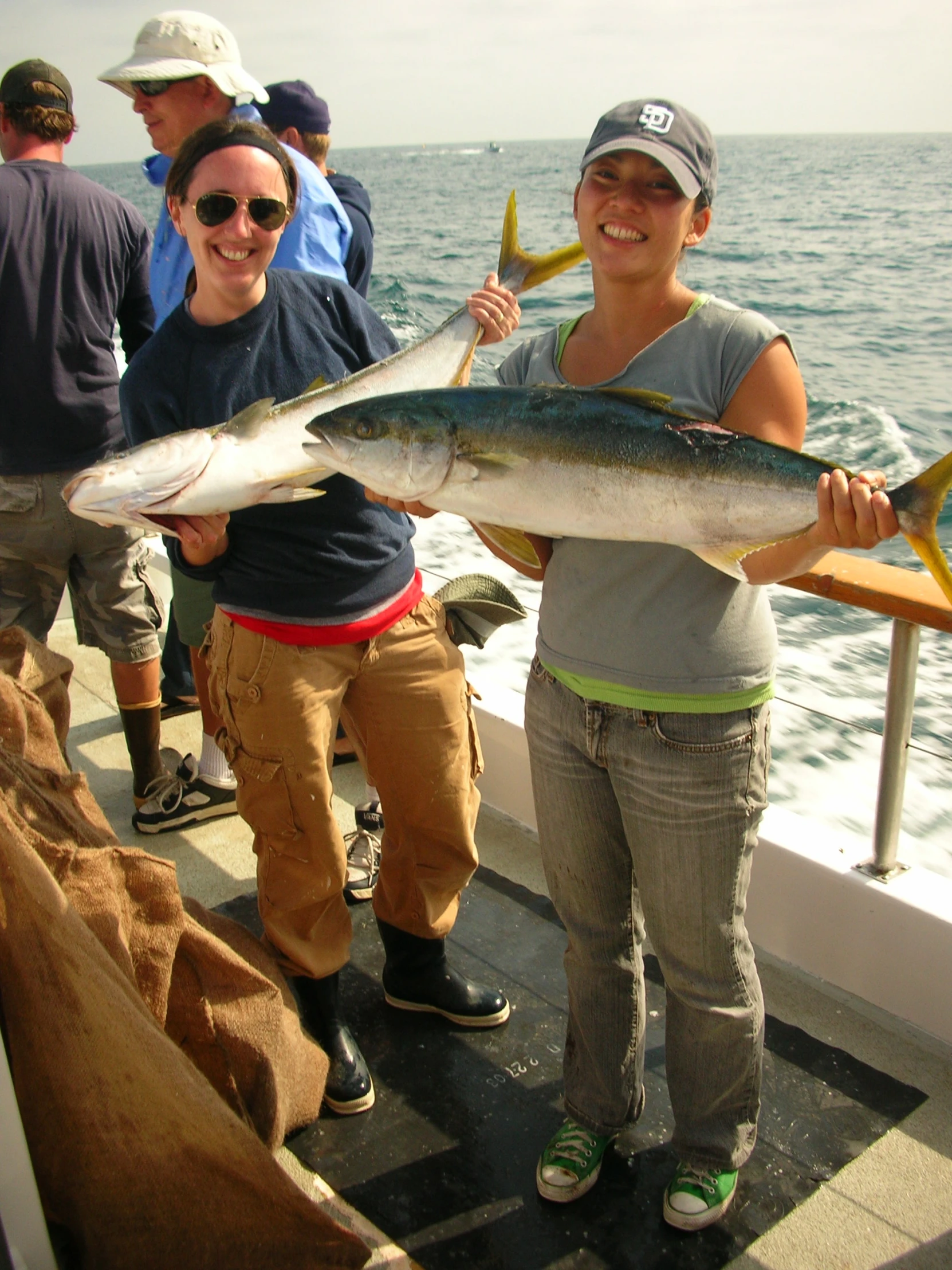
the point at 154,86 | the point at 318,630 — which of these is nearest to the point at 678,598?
the point at 318,630

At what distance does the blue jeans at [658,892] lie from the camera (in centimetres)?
176

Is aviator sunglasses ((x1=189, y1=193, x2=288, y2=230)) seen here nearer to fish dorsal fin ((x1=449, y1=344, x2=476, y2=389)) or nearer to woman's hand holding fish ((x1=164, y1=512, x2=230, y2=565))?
fish dorsal fin ((x1=449, y1=344, x2=476, y2=389))

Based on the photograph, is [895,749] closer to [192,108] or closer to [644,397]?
[644,397]

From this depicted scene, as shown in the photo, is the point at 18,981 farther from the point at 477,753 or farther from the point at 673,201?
the point at 673,201

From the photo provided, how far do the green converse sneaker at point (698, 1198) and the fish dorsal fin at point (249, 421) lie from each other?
1.71 meters

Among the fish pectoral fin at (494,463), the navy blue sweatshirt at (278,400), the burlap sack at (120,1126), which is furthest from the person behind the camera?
the navy blue sweatshirt at (278,400)

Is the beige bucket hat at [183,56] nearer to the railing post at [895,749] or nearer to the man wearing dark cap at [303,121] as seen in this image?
the man wearing dark cap at [303,121]

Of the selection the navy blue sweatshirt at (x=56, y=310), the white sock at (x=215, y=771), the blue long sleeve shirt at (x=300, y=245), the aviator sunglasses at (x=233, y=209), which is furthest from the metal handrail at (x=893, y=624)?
the navy blue sweatshirt at (x=56, y=310)

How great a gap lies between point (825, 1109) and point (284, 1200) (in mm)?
1340

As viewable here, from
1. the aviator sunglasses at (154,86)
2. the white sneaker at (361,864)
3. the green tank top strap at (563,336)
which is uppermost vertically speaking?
the aviator sunglasses at (154,86)

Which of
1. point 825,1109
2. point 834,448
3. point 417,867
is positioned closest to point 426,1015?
point 417,867

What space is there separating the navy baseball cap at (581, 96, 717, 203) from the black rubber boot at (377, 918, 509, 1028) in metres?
1.86

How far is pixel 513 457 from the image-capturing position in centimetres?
164

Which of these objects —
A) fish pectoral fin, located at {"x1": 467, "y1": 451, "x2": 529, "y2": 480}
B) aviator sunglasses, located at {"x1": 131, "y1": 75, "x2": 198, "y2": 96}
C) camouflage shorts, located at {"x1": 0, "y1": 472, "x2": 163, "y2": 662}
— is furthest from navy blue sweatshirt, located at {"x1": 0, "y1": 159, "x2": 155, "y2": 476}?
fish pectoral fin, located at {"x1": 467, "y1": 451, "x2": 529, "y2": 480}
